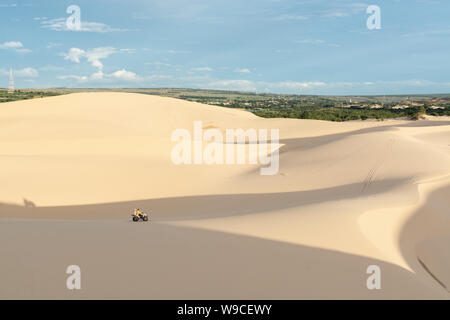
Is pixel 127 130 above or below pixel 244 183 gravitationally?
above

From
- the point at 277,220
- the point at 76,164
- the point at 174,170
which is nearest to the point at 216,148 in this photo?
the point at 174,170

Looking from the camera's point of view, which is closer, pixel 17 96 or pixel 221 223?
pixel 221 223

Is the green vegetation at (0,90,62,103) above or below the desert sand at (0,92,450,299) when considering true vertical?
above

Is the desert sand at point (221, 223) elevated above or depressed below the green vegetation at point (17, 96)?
below

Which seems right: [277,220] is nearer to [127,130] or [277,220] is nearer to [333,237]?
[333,237]

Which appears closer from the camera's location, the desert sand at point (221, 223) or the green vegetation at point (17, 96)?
the desert sand at point (221, 223)

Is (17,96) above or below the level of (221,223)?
above

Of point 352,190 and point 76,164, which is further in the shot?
point 76,164

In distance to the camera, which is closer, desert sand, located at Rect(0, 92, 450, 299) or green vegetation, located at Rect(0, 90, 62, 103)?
desert sand, located at Rect(0, 92, 450, 299)
